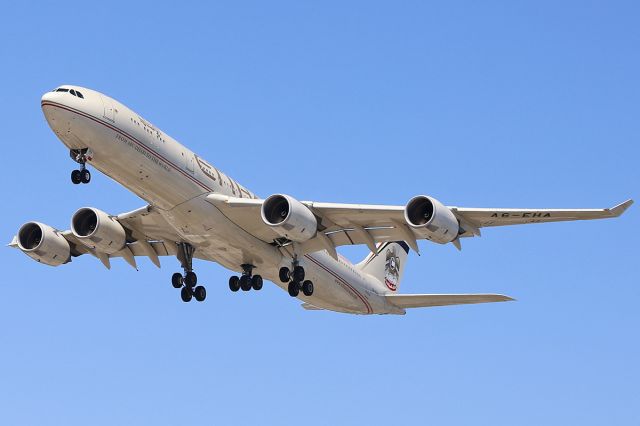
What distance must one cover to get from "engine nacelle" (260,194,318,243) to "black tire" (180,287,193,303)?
19.4 ft

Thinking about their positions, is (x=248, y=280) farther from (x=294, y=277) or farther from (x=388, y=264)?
(x=388, y=264)

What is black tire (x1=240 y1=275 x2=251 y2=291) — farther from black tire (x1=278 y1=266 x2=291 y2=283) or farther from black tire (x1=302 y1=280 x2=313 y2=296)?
black tire (x1=302 y1=280 x2=313 y2=296)

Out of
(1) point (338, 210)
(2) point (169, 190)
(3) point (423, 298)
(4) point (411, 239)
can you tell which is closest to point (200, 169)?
(2) point (169, 190)

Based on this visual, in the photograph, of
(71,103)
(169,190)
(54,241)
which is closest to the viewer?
(71,103)

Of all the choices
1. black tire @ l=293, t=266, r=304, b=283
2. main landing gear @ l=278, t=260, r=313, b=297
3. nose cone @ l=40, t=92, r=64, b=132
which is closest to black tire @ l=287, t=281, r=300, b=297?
main landing gear @ l=278, t=260, r=313, b=297

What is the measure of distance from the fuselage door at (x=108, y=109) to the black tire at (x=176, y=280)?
8.99 m

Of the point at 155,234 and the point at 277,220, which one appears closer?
the point at 277,220

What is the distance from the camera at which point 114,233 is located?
44.3 meters

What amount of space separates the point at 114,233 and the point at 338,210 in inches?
359

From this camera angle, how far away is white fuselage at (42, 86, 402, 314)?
3728cm

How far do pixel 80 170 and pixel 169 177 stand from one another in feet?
10.1

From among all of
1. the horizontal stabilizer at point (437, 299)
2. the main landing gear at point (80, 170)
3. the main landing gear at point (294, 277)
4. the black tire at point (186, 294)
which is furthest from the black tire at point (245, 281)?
the main landing gear at point (80, 170)

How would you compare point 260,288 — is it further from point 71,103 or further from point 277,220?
point 71,103

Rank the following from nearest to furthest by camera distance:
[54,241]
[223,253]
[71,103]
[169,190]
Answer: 1. [71,103]
2. [169,190]
3. [223,253]
4. [54,241]
